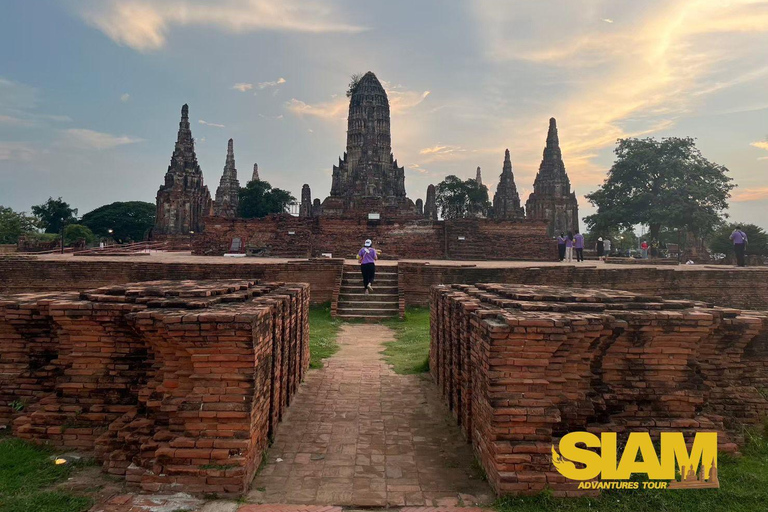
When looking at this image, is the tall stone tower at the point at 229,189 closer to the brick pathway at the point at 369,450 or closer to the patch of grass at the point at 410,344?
the patch of grass at the point at 410,344

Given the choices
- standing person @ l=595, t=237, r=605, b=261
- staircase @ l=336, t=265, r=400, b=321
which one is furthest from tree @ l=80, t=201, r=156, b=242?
staircase @ l=336, t=265, r=400, b=321

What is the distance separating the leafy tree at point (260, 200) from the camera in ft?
162

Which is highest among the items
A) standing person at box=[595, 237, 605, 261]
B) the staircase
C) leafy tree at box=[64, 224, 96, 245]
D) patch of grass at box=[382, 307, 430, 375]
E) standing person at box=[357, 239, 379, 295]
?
leafy tree at box=[64, 224, 96, 245]

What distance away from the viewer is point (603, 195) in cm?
3438

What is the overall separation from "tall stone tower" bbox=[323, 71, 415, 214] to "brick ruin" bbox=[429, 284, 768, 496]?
3628cm

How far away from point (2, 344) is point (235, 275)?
25.6ft

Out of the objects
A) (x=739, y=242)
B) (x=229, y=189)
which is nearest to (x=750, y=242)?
(x=739, y=242)

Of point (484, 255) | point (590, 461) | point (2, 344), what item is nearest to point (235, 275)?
point (2, 344)

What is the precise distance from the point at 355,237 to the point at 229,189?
115 feet

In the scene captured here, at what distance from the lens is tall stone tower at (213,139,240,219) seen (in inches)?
1946

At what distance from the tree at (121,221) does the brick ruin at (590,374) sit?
196 ft

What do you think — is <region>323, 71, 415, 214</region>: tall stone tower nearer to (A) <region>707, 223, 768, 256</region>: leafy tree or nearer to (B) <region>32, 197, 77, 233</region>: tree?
(A) <region>707, 223, 768, 256</region>: leafy tree

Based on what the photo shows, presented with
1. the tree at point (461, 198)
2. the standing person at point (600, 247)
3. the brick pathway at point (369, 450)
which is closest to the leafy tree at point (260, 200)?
the tree at point (461, 198)

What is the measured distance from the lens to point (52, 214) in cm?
6066
